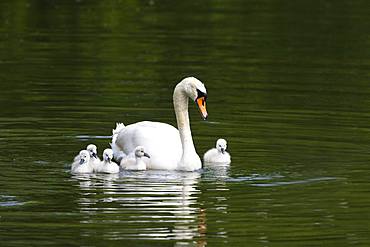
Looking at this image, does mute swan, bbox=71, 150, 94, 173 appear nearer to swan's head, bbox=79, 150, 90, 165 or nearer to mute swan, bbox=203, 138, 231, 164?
swan's head, bbox=79, 150, 90, 165

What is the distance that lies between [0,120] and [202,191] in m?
5.26

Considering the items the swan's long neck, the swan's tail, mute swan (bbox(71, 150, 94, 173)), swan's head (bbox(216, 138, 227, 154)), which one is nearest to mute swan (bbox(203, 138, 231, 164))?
swan's head (bbox(216, 138, 227, 154))

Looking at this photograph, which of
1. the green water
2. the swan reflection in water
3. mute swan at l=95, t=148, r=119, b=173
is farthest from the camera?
mute swan at l=95, t=148, r=119, b=173

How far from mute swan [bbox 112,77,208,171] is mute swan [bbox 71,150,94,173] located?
91cm

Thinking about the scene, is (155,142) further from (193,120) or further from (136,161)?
(193,120)

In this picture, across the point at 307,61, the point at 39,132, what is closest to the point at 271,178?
the point at 39,132

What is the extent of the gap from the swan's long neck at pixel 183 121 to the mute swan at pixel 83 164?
1.23m

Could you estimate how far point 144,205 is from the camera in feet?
46.9

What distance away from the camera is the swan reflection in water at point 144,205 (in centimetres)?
1316

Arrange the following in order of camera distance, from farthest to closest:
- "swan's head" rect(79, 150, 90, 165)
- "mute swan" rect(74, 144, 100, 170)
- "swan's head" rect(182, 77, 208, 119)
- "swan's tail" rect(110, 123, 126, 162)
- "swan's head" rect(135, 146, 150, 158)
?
"swan's tail" rect(110, 123, 126, 162)
"swan's head" rect(182, 77, 208, 119)
"swan's head" rect(135, 146, 150, 158)
"mute swan" rect(74, 144, 100, 170)
"swan's head" rect(79, 150, 90, 165)

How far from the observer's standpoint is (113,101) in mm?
21922

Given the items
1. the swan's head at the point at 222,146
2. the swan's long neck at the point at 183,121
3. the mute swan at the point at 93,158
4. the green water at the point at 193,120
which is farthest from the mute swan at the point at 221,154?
the mute swan at the point at 93,158

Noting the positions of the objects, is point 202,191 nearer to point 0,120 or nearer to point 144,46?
point 0,120

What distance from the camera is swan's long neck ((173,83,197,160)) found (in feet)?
55.1
